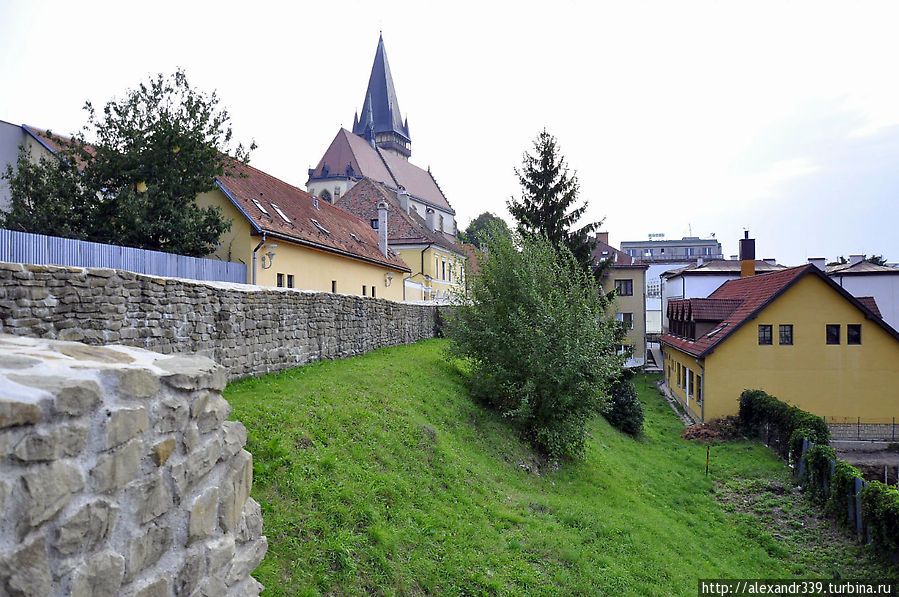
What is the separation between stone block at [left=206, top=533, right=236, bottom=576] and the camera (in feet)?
10.9

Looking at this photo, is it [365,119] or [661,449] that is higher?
[365,119]

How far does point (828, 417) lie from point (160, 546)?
91.6ft

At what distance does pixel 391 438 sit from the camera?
9.21 meters

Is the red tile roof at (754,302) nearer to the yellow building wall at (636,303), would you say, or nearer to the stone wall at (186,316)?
the yellow building wall at (636,303)

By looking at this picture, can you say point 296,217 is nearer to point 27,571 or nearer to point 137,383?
point 137,383

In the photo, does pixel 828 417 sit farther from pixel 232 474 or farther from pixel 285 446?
pixel 232 474

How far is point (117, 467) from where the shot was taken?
2.63 meters

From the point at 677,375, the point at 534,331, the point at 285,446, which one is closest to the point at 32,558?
the point at 285,446

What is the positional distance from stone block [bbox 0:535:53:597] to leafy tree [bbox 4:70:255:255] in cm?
1449

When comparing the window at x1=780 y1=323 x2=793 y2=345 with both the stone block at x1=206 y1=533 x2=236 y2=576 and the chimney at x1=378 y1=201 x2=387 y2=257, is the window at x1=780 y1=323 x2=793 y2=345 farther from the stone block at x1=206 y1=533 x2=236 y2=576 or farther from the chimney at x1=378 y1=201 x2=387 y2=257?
the stone block at x1=206 y1=533 x2=236 y2=576

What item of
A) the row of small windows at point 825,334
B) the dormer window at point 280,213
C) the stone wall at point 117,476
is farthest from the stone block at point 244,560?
the row of small windows at point 825,334

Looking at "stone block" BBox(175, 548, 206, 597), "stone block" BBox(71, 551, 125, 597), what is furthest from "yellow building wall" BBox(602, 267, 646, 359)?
"stone block" BBox(71, 551, 125, 597)

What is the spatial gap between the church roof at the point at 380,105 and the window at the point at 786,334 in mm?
71854

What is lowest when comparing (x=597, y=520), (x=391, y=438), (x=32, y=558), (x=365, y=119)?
(x=597, y=520)
